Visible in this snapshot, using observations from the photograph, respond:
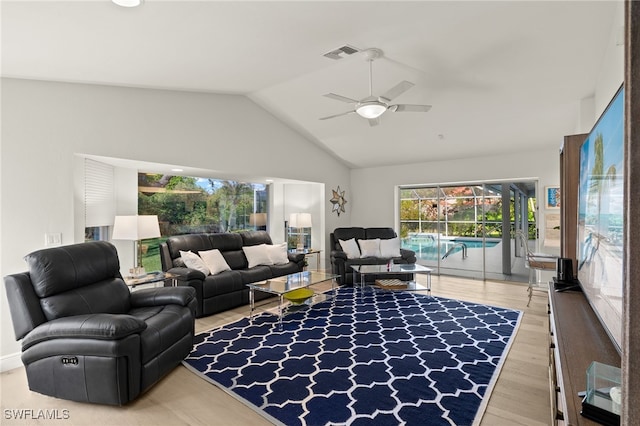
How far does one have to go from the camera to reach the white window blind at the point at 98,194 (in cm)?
378

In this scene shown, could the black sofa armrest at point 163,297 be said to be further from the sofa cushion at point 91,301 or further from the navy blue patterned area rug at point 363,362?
the navy blue patterned area rug at point 363,362

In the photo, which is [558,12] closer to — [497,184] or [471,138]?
[471,138]

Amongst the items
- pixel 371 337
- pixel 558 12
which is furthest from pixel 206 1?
pixel 371 337

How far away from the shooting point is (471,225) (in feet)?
21.7

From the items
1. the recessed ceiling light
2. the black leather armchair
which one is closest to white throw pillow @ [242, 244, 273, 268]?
the black leather armchair

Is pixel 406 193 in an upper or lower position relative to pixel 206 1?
lower

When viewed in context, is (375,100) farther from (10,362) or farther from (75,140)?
(10,362)

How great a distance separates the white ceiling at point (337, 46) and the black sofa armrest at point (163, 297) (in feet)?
6.90

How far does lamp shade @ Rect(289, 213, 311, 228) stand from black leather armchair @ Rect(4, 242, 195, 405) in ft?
12.1

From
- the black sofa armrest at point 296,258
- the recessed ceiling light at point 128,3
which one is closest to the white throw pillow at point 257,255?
the black sofa armrest at point 296,258

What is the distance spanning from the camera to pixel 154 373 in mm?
2449

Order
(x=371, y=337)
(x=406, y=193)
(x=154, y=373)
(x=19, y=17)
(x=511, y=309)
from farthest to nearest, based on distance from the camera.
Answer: (x=406, y=193)
(x=511, y=309)
(x=371, y=337)
(x=154, y=373)
(x=19, y=17)

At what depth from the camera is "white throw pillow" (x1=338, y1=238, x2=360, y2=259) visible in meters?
6.20

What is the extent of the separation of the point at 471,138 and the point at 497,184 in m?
1.38
